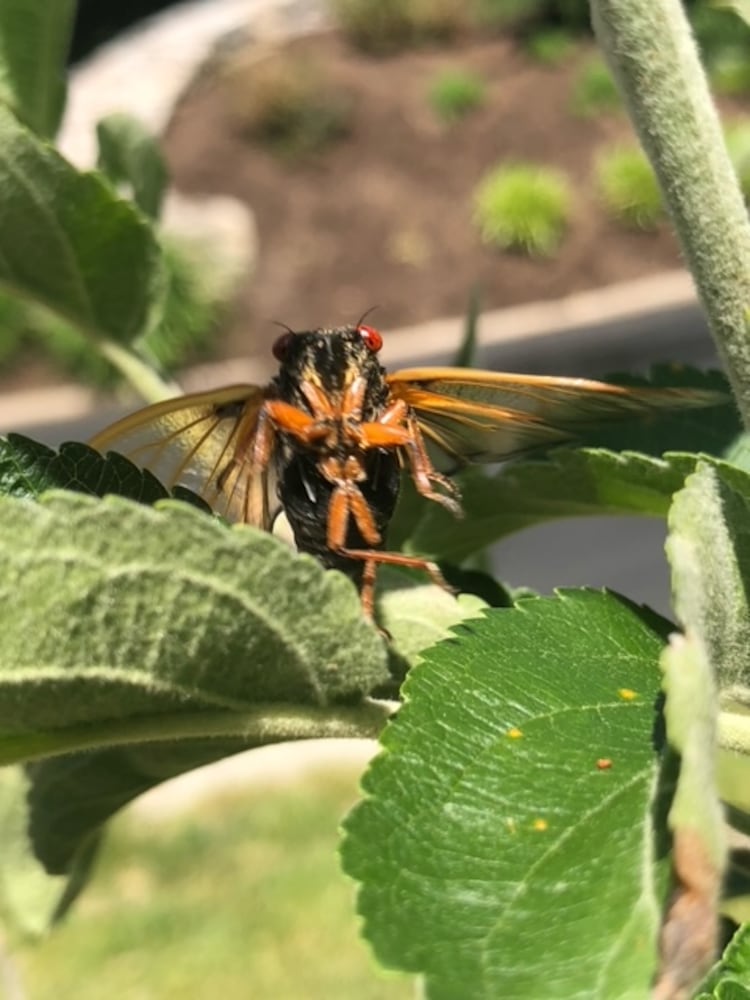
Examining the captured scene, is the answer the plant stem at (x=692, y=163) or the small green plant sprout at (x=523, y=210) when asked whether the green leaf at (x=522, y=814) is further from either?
the small green plant sprout at (x=523, y=210)

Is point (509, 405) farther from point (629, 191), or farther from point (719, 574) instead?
point (629, 191)

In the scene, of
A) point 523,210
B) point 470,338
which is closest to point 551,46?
point 523,210

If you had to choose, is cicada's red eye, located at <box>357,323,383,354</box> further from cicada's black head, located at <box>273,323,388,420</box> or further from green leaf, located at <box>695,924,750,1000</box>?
green leaf, located at <box>695,924,750,1000</box>

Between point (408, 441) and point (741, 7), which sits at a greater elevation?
point (741, 7)

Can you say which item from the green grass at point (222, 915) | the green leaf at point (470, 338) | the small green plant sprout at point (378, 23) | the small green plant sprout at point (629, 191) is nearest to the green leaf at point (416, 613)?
the green leaf at point (470, 338)

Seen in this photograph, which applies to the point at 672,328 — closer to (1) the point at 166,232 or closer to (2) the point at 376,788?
(1) the point at 166,232

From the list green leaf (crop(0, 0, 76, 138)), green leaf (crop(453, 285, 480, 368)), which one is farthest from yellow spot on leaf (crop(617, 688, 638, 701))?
green leaf (crop(0, 0, 76, 138))

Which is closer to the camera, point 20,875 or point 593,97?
point 20,875
